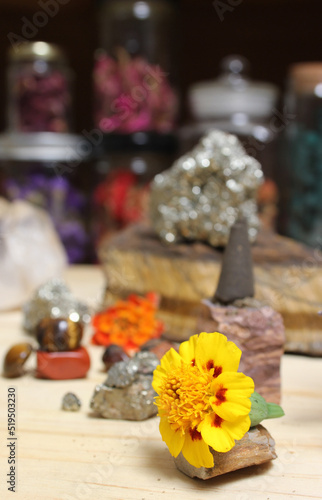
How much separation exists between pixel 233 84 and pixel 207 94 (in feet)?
0.30

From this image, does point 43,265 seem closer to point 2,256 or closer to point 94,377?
point 2,256

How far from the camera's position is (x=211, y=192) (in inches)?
54.1

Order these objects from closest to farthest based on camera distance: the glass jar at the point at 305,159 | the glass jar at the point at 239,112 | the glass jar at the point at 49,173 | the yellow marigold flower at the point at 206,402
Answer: the yellow marigold flower at the point at 206,402 → the glass jar at the point at 305,159 → the glass jar at the point at 239,112 → the glass jar at the point at 49,173

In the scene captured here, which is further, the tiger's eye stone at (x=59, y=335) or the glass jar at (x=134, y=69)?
the glass jar at (x=134, y=69)

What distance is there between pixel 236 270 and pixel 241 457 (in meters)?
0.33

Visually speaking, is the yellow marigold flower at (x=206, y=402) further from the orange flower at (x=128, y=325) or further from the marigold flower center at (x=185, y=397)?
the orange flower at (x=128, y=325)

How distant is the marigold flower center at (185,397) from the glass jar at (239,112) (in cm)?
136

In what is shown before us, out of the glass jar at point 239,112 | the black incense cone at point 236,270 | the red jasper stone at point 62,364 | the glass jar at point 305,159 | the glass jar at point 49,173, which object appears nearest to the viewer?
the black incense cone at point 236,270

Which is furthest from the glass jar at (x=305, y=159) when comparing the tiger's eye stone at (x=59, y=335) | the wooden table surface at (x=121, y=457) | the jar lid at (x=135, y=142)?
the tiger's eye stone at (x=59, y=335)

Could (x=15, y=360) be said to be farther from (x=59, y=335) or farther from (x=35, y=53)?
(x=35, y=53)

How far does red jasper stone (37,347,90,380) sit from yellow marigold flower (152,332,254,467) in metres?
0.38

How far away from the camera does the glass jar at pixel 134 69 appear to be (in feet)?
6.84

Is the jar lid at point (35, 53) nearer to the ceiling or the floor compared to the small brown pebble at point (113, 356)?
nearer to the ceiling

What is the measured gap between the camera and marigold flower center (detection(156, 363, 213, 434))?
2.22 ft
